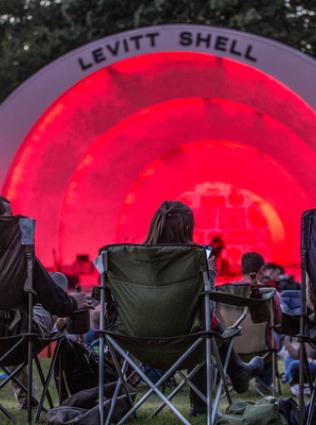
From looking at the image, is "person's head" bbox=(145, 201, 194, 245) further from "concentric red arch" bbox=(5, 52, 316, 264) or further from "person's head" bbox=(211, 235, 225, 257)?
"person's head" bbox=(211, 235, 225, 257)

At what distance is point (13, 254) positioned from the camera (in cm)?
507

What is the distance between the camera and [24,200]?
1269 centimetres

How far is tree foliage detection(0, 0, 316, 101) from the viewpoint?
63.0 feet

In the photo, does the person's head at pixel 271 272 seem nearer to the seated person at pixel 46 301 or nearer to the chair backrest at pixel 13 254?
the seated person at pixel 46 301

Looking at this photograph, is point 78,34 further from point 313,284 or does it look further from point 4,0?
point 313,284

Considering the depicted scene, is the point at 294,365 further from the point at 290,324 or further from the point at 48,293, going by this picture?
the point at 48,293

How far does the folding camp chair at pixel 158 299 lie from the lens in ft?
15.7

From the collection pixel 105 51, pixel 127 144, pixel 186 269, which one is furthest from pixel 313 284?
pixel 127 144

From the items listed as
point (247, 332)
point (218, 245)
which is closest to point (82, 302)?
point (247, 332)

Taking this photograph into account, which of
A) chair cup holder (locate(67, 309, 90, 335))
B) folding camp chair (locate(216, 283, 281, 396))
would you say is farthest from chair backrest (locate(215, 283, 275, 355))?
chair cup holder (locate(67, 309, 90, 335))

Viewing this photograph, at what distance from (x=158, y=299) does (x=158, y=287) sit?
0.06 meters

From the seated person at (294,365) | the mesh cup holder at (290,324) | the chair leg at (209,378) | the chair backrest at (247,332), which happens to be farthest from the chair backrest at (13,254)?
the seated person at (294,365)

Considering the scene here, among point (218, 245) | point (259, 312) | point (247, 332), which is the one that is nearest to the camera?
point (259, 312)

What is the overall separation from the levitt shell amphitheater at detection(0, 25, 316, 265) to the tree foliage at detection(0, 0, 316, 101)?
219 inches
